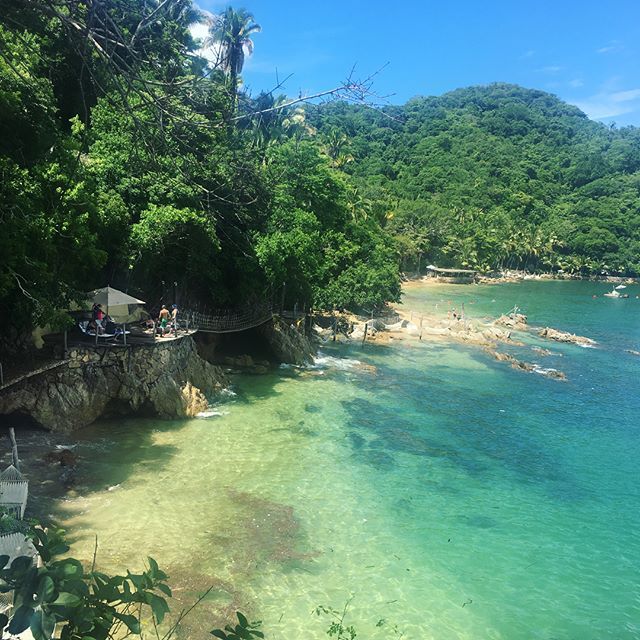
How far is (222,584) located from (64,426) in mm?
8242

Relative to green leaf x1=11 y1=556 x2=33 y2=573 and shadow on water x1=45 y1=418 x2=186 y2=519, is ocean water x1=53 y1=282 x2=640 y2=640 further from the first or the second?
green leaf x1=11 y1=556 x2=33 y2=573

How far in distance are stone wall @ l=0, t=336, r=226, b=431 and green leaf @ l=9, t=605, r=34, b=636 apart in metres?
14.7

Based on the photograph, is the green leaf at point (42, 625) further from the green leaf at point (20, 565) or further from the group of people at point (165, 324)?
the group of people at point (165, 324)

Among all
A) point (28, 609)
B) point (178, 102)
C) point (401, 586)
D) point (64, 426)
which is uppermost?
point (178, 102)

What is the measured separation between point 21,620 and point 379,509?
41.6ft

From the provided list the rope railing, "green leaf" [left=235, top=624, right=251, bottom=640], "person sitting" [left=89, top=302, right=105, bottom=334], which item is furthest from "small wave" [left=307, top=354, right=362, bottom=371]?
"green leaf" [left=235, top=624, right=251, bottom=640]

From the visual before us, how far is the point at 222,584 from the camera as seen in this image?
33.9ft

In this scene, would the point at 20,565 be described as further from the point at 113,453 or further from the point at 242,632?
the point at 113,453

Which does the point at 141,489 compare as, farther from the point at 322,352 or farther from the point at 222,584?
the point at 322,352

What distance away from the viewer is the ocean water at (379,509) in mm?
10430

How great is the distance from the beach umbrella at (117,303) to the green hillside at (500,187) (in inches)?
1736

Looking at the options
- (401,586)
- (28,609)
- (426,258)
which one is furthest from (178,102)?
(426,258)

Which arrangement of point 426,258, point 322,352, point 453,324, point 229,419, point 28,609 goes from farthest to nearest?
1. point 426,258
2. point 453,324
3. point 322,352
4. point 229,419
5. point 28,609

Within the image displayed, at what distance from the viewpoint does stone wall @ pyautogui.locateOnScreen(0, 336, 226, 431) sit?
50.3 feet
